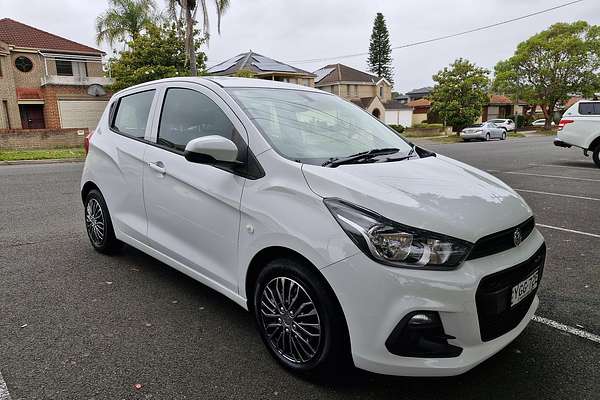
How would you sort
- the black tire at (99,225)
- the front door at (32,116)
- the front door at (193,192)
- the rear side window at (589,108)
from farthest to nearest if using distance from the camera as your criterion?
the front door at (32,116)
the rear side window at (589,108)
the black tire at (99,225)
the front door at (193,192)

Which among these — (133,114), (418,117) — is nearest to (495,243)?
(133,114)

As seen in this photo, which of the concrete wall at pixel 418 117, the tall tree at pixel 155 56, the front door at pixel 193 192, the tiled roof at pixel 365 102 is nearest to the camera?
the front door at pixel 193 192

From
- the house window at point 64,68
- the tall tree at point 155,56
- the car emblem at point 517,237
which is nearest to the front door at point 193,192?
the car emblem at point 517,237

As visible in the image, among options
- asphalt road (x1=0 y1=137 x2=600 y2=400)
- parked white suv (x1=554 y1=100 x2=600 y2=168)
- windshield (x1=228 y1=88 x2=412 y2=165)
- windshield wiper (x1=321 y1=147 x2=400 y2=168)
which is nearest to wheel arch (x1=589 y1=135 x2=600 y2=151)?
Result: parked white suv (x1=554 y1=100 x2=600 y2=168)

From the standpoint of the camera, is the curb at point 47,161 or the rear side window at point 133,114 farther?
the curb at point 47,161

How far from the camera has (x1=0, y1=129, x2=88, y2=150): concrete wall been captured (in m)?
18.8

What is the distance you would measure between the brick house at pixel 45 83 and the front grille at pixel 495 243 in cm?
3198

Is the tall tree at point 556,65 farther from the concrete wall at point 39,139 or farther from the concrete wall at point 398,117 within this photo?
the concrete wall at point 39,139

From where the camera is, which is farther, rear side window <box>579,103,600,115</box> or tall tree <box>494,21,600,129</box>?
tall tree <box>494,21,600,129</box>

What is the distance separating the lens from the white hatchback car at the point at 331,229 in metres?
2.16

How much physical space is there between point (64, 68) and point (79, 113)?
370 centimetres

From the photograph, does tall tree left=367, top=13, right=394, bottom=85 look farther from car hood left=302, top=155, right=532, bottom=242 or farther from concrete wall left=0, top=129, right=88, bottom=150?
car hood left=302, top=155, right=532, bottom=242

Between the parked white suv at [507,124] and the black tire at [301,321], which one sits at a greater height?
the black tire at [301,321]

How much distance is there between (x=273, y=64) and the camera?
132 ft
